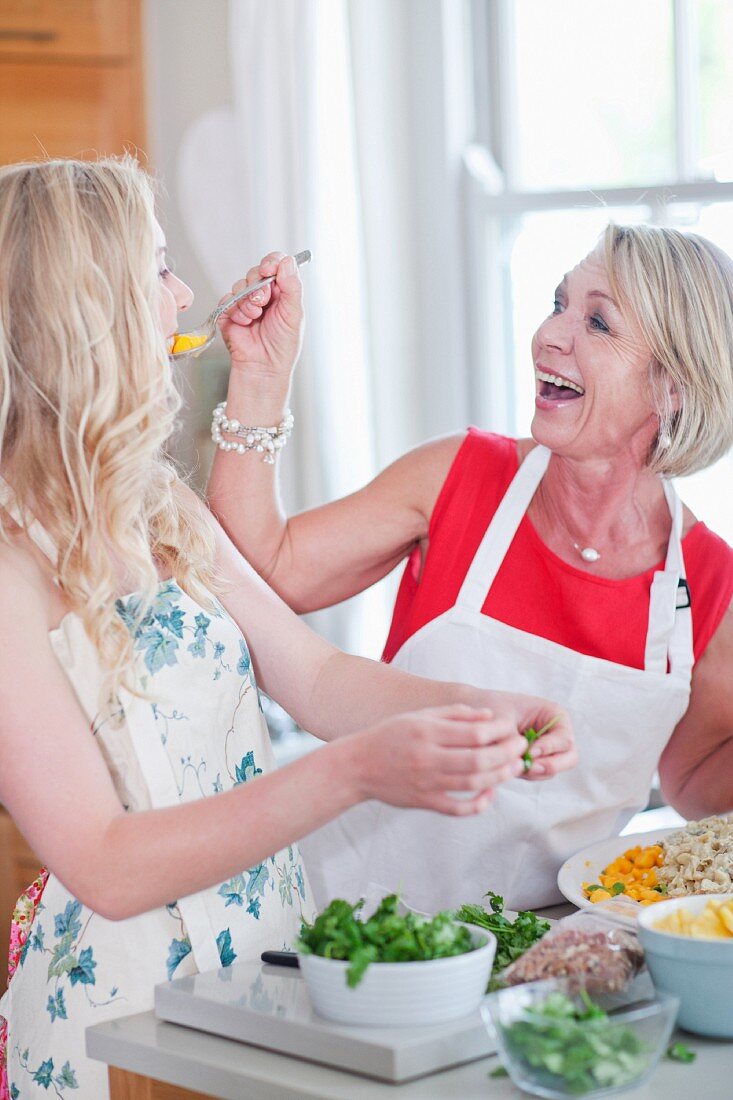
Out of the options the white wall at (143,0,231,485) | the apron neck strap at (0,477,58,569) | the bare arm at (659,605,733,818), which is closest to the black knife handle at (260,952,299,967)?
the apron neck strap at (0,477,58,569)

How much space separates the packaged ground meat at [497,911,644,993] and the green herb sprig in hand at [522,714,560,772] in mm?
147

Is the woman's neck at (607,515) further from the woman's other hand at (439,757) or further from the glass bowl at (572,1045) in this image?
the glass bowl at (572,1045)

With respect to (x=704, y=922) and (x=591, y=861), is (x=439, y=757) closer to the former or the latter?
(x=704, y=922)

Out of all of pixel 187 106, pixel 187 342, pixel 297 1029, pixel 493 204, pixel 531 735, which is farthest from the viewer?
pixel 187 106

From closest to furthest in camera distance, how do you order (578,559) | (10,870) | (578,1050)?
(578,1050) → (578,559) → (10,870)

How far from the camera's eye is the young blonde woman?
117 cm

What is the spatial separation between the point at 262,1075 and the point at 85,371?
64 centimetres

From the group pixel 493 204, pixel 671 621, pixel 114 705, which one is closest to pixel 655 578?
pixel 671 621

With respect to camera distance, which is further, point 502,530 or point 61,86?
point 61,86

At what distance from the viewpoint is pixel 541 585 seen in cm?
181

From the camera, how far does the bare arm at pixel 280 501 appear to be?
1749mm

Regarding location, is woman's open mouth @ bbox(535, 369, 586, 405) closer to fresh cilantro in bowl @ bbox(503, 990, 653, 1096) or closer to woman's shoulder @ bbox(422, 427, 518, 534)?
woman's shoulder @ bbox(422, 427, 518, 534)

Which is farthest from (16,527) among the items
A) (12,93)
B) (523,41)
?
(523,41)

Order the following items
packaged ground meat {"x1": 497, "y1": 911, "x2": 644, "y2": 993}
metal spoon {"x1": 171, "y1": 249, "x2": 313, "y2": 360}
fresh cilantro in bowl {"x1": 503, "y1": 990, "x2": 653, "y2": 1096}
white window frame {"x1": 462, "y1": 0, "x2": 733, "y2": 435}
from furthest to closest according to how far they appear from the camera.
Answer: white window frame {"x1": 462, "y1": 0, "x2": 733, "y2": 435} → metal spoon {"x1": 171, "y1": 249, "x2": 313, "y2": 360} → packaged ground meat {"x1": 497, "y1": 911, "x2": 644, "y2": 993} → fresh cilantro in bowl {"x1": 503, "y1": 990, "x2": 653, "y2": 1096}
